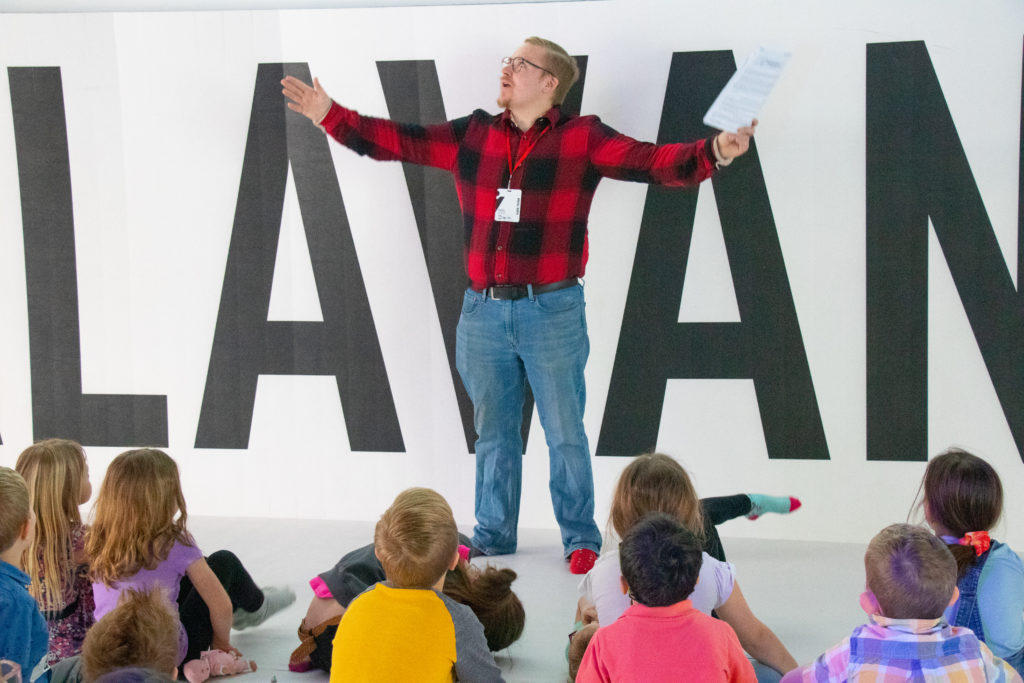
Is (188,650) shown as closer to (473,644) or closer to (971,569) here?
(473,644)

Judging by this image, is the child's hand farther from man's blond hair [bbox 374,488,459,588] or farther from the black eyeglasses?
the black eyeglasses

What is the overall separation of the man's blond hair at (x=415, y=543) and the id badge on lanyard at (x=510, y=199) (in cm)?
131

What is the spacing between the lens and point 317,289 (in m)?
3.58

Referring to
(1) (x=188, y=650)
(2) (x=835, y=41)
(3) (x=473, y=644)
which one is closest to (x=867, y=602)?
(3) (x=473, y=644)

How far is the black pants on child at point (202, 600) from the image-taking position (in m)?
2.25

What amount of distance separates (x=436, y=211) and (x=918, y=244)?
1.61 meters

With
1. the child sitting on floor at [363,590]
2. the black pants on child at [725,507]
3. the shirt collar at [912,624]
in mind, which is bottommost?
the child sitting on floor at [363,590]

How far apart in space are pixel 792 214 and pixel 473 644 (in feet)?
6.49

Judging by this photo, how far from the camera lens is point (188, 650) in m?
2.27

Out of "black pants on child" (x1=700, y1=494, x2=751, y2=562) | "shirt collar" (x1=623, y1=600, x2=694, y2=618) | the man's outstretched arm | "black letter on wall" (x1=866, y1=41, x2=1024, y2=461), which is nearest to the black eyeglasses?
the man's outstretched arm

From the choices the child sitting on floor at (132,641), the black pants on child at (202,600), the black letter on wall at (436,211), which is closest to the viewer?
the child sitting on floor at (132,641)

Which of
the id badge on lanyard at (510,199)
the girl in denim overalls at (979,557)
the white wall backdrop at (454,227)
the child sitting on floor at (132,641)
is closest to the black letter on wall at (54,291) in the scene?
the white wall backdrop at (454,227)

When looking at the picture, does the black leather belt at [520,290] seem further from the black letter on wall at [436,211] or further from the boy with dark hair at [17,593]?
the boy with dark hair at [17,593]

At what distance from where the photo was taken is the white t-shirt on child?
1.94m
